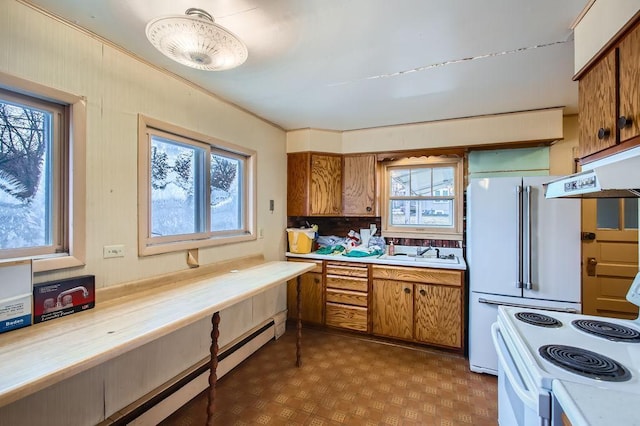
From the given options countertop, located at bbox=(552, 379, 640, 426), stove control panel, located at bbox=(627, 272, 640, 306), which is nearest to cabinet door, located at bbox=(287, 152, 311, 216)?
stove control panel, located at bbox=(627, 272, 640, 306)

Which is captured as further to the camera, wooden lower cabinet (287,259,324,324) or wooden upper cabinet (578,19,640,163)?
wooden lower cabinet (287,259,324,324)

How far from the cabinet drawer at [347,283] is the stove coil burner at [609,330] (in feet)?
6.07

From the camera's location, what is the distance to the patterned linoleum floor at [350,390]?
1911 mm

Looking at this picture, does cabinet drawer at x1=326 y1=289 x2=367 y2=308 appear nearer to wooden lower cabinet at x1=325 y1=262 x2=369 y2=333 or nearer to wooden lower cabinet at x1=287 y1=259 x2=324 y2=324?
wooden lower cabinet at x1=325 y1=262 x2=369 y2=333

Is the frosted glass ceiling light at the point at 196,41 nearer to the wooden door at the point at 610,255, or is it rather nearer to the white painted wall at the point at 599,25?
the white painted wall at the point at 599,25

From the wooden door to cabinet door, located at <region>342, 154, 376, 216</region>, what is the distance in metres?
2.15

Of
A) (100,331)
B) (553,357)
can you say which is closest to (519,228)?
(553,357)

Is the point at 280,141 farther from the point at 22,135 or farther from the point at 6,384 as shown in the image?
the point at 6,384

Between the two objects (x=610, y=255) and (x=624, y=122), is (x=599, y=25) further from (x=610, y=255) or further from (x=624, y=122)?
(x=610, y=255)

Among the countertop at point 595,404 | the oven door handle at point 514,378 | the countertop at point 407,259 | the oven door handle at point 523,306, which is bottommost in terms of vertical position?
the oven door handle at point 523,306

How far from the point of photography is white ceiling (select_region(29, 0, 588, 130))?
4.64 ft

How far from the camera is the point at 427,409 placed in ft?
6.57

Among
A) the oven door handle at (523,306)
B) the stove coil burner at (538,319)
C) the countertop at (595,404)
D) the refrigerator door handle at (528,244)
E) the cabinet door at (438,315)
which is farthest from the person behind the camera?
the cabinet door at (438,315)

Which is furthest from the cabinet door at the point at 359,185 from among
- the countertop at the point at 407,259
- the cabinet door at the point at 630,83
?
the cabinet door at the point at 630,83
